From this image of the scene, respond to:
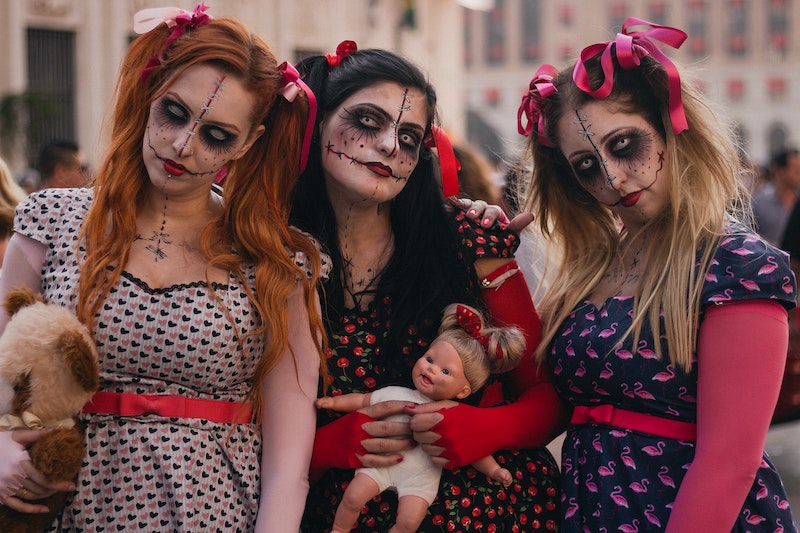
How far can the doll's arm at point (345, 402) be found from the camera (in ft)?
8.77

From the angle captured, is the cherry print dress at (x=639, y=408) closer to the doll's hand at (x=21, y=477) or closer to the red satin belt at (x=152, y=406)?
the red satin belt at (x=152, y=406)

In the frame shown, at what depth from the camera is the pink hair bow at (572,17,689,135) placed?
102 inches

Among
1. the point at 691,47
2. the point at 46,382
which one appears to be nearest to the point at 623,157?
the point at 46,382

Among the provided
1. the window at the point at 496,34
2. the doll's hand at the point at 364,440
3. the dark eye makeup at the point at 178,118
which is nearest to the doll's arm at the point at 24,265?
the dark eye makeup at the point at 178,118

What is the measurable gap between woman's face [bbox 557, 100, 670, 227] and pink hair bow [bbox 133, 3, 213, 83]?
105 cm

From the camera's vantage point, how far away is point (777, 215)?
10297 mm

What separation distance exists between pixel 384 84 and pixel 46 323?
3.85 feet

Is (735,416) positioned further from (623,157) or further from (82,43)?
(82,43)

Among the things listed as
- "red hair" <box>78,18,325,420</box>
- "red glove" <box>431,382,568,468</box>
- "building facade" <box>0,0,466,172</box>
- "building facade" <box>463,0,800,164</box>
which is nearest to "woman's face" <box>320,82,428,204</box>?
"red hair" <box>78,18,325,420</box>

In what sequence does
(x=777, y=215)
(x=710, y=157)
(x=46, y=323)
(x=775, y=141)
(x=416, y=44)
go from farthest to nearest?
1. (x=775, y=141)
2. (x=416, y=44)
3. (x=777, y=215)
4. (x=710, y=157)
5. (x=46, y=323)

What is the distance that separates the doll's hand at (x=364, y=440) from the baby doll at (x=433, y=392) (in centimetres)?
3

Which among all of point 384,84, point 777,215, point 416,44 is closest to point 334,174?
point 384,84

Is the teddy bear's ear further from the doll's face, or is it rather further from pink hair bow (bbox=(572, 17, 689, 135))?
pink hair bow (bbox=(572, 17, 689, 135))

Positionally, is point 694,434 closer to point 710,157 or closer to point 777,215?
point 710,157
